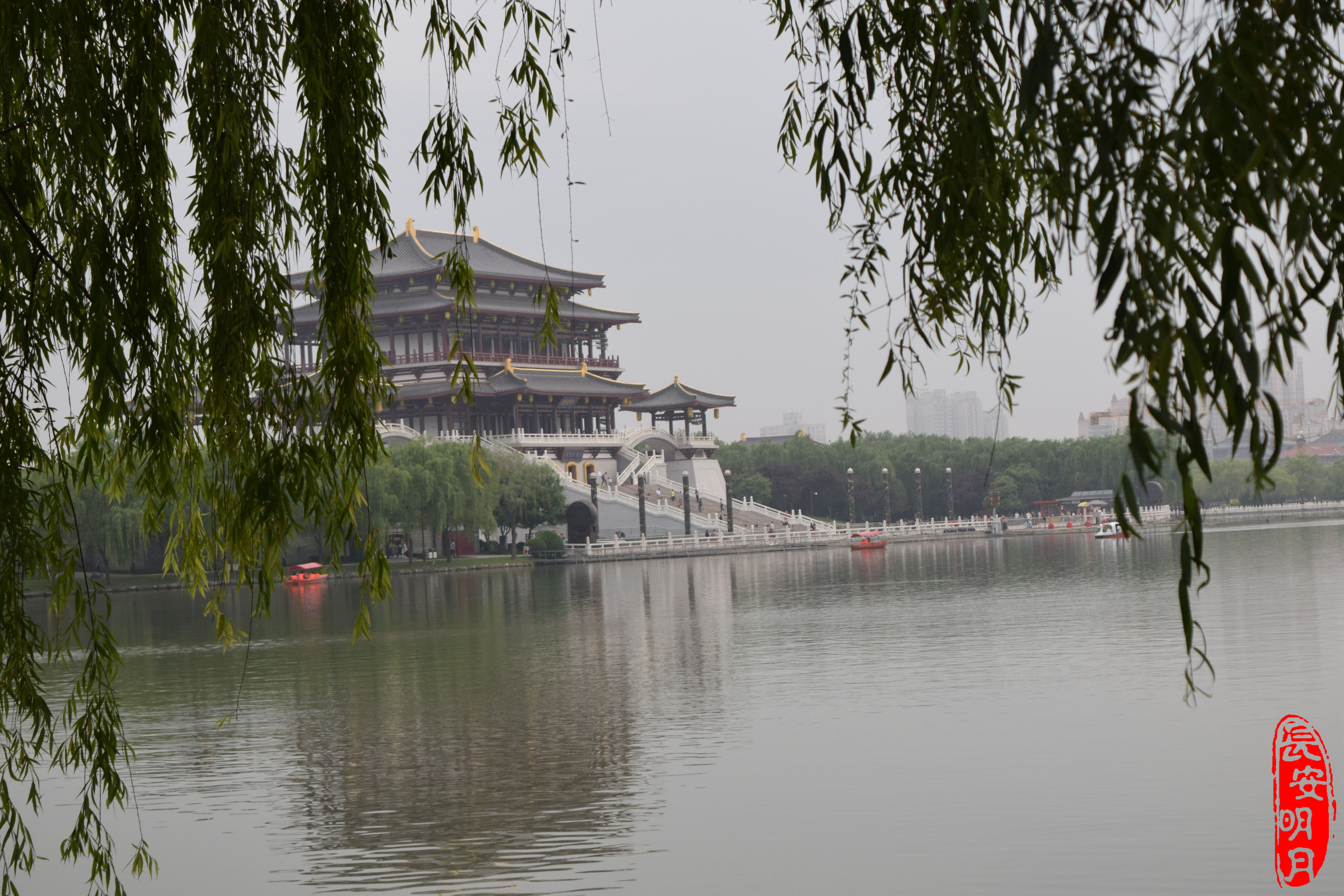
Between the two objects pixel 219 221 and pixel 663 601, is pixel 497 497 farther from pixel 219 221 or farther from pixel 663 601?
pixel 219 221

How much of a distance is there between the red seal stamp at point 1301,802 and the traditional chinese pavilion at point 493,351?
37732 millimetres

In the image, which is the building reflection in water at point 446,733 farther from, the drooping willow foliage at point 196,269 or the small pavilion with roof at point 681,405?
the small pavilion with roof at point 681,405

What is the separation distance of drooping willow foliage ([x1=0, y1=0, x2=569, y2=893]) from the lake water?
351 centimetres

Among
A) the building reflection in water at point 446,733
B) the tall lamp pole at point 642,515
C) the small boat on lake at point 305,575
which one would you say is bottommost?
the building reflection in water at point 446,733

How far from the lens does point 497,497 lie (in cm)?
4134

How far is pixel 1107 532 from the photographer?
5119 cm

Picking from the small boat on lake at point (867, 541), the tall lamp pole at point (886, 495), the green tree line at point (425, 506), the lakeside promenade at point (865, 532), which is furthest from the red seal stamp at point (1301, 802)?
the tall lamp pole at point (886, 495)

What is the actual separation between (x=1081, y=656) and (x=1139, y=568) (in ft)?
53.4

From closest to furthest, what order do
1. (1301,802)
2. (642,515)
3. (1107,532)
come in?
(1301,802), (642,515), (1107,532)

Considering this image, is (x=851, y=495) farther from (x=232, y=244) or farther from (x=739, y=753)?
(x=232, y=244)

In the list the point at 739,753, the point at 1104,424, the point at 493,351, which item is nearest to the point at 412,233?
the point at 493,351

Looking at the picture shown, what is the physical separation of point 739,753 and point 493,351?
42465mm

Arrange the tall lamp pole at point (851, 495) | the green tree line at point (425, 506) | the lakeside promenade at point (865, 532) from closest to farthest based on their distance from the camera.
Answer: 1. the green tree line at point (425, 506)
2. the lakeside promenade at point (865, 532)
3. the tall lamp pole at point (851, 495)

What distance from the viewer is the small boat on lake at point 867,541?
153ft
